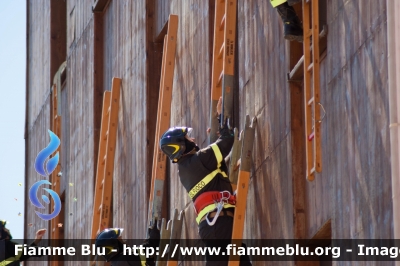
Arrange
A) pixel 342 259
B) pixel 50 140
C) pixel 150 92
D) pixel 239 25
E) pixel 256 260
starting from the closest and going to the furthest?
pixel 342 259 < pixel 256 260 < pixel 239 25 < pixel 150 92 < pixel 50 140

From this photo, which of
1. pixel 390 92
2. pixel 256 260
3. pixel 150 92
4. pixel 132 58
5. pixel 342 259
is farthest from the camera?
pixel 132 58

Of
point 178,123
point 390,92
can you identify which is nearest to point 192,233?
point 178,123

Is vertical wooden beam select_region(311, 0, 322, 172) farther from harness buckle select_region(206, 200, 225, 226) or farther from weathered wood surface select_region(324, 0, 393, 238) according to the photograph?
harness buckle select_region(206, 200, 225, 226)

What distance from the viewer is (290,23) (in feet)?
44.3

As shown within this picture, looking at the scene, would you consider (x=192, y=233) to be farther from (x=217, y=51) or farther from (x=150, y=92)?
(x=150, y=92)

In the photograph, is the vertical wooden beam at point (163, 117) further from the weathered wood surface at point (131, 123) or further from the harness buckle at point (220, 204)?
the harness buckle at point (220, 204)

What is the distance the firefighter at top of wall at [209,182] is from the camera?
14.0 meters

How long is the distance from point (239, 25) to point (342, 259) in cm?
517

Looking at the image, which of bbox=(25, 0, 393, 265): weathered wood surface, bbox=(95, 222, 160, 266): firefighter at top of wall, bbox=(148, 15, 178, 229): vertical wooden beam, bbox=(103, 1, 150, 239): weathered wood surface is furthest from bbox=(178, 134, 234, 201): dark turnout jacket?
bbox=(103, 1, 150, 239): weathered wood surface

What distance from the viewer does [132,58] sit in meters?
22.7

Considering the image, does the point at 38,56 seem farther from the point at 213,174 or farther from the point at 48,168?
the point at 213,174

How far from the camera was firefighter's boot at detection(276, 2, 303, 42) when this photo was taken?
13438 mm

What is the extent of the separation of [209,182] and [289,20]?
7.60 feet

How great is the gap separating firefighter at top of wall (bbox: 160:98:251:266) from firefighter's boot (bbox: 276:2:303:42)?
1719 mm
